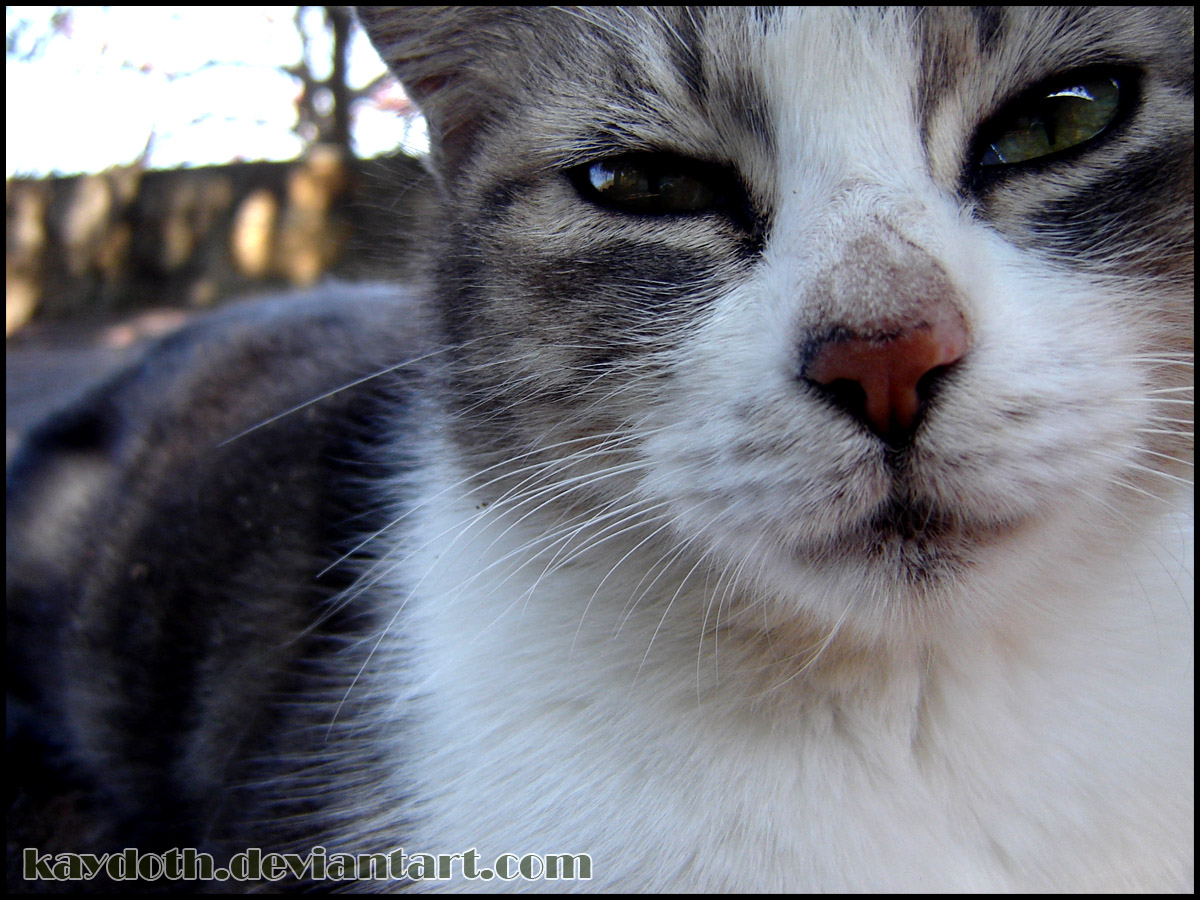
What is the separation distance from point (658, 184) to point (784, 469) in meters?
0.48

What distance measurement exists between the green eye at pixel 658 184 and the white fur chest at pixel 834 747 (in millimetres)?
503

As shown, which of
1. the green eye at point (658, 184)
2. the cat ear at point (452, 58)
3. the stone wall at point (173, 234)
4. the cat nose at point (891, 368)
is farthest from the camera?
the stone wall at point (173, 234)

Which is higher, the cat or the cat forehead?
the cat forehead

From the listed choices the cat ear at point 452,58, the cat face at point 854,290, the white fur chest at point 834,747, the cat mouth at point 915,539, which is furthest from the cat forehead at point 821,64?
the white fur chest at point 834,747

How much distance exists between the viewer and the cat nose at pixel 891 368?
3.08 feet

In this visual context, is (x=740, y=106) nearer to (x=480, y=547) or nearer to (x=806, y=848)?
(x=480, y=547)

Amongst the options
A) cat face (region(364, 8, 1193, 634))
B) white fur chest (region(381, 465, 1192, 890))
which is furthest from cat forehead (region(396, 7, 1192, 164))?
white fur chest (region(381, 465, 1192, 890))

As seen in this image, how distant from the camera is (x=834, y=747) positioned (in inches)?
49.8

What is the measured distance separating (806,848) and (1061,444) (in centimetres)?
67

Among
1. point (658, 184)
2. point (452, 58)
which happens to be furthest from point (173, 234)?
point (658, 184)

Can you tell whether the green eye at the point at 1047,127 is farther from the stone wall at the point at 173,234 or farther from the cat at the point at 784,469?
the stone wall at the point at 173,234

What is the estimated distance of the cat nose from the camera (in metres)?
0.94

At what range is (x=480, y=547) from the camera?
4.88 feet

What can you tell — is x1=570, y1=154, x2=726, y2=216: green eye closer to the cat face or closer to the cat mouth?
the cat face
